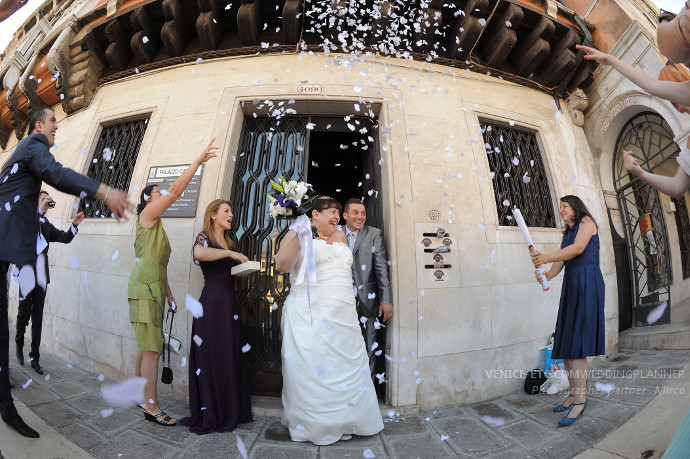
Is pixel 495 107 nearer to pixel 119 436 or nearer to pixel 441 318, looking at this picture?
Answer: pixel 441 318

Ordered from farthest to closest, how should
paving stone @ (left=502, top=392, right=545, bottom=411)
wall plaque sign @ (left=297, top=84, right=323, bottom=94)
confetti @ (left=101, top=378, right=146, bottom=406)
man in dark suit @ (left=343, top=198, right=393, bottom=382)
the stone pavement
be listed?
wall plaque sign @ (left=297, top=84, right=323, bottom=94) → man in dark suit @ (left=343, top=198, right=393, bottom=382) → paving stone @ (left=502, top=392, right=545, bottom=411) → confetti @ (left=101, top=378, right=146, bottom=406) → the stone pavement

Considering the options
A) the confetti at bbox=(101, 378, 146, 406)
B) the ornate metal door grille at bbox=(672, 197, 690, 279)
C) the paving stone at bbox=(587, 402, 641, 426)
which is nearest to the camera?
the paving stone at bbox=(587, 402, 641, 426)

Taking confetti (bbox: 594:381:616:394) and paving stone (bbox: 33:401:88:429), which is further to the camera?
confetti (bbox: 594:381:616:394)

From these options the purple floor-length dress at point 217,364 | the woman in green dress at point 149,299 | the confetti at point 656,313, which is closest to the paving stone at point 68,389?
the woman in green dress at point 149,299

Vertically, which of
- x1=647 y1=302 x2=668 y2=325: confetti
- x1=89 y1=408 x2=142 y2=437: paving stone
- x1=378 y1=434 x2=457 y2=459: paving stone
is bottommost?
x1=378 y1=434 x2=457 y2=459: paving stone

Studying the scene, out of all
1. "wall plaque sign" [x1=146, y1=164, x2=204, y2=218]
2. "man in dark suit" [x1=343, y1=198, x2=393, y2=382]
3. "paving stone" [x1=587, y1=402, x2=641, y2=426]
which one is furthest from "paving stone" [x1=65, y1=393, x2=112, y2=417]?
"paving stone" [x1=587, y1=402, x2=641, y2=426]

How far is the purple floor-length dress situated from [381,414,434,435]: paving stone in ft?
4.22

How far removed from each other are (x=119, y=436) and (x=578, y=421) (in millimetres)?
3650

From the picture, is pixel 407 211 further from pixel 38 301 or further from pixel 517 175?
pixel 38 301

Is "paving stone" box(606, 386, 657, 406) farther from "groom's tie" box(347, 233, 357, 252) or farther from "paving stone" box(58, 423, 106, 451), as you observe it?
"paving stone" box(58, 423, 106, 451)

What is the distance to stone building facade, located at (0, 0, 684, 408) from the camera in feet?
10.6

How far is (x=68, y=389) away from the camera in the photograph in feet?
9.37

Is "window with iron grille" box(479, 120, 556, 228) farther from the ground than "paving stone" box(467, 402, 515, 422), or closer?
farther from the ground

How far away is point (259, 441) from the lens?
7.63ft
